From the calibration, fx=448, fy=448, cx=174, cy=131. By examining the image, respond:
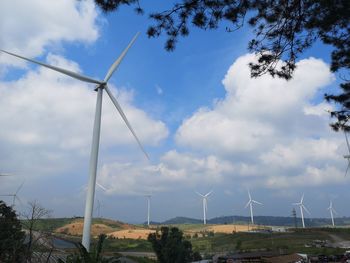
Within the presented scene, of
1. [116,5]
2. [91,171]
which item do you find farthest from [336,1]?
[91,171]

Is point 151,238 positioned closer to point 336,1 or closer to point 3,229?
point 3,229

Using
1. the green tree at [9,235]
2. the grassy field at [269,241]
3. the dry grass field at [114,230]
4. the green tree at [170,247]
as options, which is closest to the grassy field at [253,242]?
the grassy field at [269,241]

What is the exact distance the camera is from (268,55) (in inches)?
566

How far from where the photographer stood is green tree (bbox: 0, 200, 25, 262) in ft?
140

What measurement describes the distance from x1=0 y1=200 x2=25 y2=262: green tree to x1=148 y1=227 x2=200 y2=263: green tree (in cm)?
2613

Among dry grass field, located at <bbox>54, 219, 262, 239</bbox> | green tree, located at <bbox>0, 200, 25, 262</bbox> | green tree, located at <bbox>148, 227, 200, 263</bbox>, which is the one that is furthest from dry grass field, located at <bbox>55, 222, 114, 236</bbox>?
green tree, located at <bbox>0, 200, 25, 262</bbox>

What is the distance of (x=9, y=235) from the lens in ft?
156

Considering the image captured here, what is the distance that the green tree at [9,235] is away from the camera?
42809 millimetres

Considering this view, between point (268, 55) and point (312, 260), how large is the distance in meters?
68.6

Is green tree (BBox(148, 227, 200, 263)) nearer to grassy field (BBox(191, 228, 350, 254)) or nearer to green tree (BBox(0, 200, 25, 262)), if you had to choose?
green tree (BBox(0, 200, 25, 262))

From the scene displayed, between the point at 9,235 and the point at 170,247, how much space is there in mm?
27980

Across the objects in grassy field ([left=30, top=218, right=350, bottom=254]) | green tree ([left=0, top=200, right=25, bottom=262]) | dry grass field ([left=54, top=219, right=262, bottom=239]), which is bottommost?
green tree ([left=0, top=200, right=25, bottom=262])

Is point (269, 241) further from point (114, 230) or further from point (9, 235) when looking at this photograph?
point (9, 235)

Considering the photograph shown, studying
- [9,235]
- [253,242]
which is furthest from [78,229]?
[9,235]
